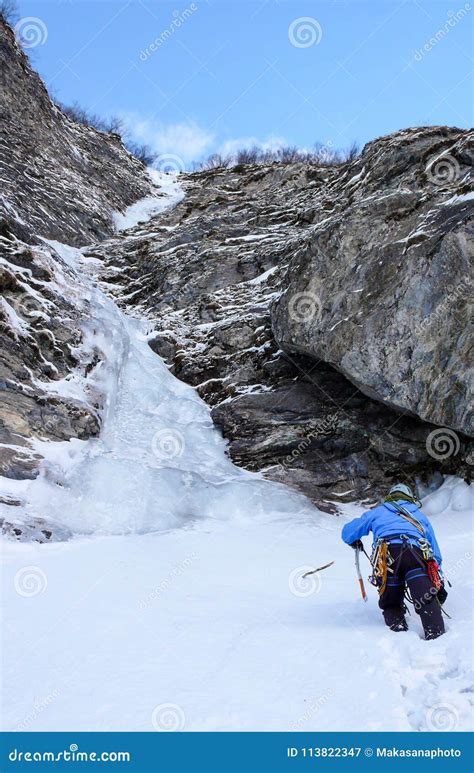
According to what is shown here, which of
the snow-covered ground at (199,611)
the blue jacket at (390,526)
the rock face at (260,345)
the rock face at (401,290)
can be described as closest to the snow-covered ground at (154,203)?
the rock face at (260,345)

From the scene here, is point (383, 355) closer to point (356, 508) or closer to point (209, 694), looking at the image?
point (356, 508)

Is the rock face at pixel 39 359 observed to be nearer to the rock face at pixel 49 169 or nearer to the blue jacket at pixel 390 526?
the blue jacket at pixel 390 526

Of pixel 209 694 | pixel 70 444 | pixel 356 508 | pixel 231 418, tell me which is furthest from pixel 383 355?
pixel 209 694

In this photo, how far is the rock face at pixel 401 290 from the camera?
8.58 m

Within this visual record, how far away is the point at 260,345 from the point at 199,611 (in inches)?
320

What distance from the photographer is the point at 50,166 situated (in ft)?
67.3

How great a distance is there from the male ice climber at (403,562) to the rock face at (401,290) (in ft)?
13.7

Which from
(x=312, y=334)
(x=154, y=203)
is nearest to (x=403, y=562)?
(x=312, y=334)

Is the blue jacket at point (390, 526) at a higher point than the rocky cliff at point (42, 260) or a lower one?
lower

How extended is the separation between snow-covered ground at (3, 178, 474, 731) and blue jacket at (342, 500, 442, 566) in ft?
1.78

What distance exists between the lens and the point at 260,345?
12.1 meters

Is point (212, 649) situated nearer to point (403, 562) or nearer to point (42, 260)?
point (403, 562)

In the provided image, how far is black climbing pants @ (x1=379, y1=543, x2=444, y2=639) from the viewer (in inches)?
151

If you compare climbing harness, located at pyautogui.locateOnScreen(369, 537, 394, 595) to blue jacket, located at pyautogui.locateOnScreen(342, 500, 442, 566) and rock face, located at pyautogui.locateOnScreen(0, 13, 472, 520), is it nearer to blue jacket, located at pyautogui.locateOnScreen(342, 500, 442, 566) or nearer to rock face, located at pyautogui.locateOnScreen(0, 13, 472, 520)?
blue jacket, located at pyautogui.locateOnScreen(342, 500, 442, 566)
